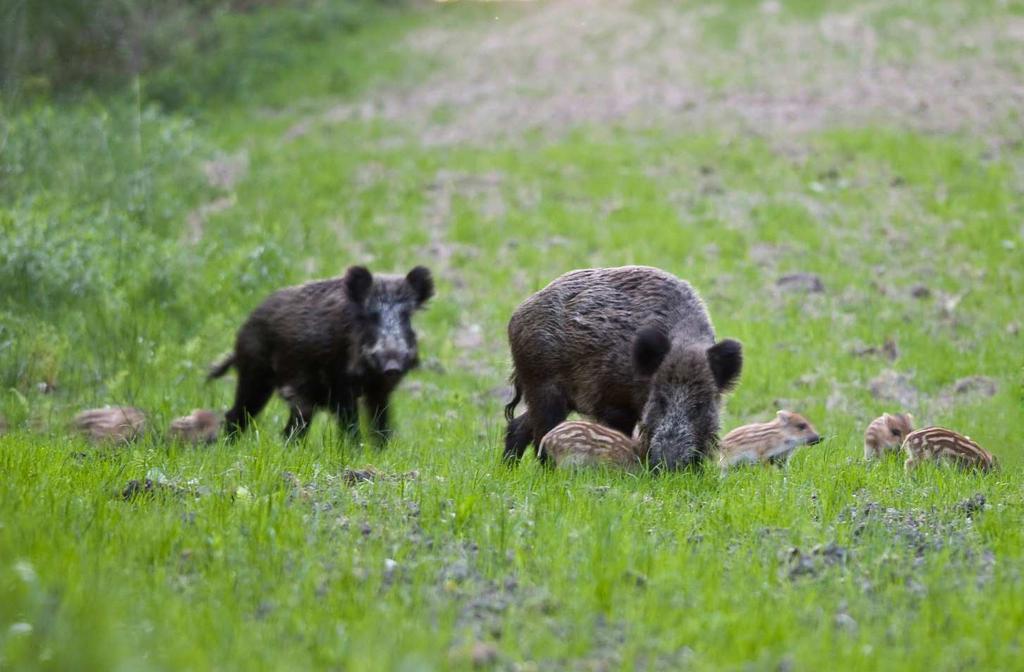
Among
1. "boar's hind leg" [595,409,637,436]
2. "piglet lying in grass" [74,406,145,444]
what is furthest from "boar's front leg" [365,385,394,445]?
"boar's hind leg" [595,409,637,436]

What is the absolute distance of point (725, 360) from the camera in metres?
7.77

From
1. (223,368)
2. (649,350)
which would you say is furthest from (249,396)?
(649,350)

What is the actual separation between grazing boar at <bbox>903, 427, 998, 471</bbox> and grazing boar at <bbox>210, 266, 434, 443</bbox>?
395 cm

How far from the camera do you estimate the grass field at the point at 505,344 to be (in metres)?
5.00

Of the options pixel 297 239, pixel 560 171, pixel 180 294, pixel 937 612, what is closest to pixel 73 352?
pixel 180 294

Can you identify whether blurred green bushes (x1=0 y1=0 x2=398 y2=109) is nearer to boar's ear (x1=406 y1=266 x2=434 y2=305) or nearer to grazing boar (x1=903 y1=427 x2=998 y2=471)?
boar's ear (x1=406 y1=266 x2=434 y2=305)

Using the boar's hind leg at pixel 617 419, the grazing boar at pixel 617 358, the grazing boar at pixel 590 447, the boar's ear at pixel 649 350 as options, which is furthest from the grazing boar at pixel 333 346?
the boar's ear at pixel 649 350

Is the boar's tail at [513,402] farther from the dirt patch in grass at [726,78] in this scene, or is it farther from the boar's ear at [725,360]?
the dirt patch in grass at [726,78]

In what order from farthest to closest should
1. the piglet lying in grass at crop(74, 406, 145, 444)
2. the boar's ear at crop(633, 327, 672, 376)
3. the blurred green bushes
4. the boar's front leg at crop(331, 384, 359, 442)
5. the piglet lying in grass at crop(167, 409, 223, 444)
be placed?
1. the blurred green bushes
2. the boar's front leg at crop(331, 384, 359, 442)
3. the piglet lying in grass at crop(167, 409, 223, 444)
4. the piglet lying in grass at crop(74, 406, 145, 444)
5. the boar's ear at crop(633, 327, 672, 376)

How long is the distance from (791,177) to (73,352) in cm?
1245

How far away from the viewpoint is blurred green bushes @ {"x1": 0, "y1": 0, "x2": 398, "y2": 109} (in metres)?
25.9

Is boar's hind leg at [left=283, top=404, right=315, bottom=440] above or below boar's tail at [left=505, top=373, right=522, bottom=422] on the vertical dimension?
below

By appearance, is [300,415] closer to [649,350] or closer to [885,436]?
[649,350]

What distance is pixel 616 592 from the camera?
5.32m
